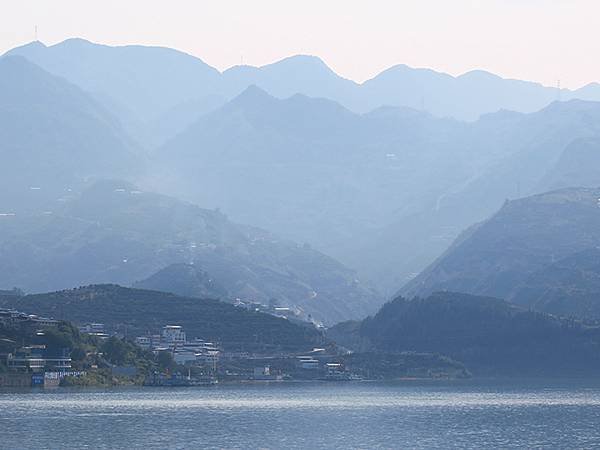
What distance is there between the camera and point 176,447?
584 feet

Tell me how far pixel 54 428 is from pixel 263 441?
26386 millimetres

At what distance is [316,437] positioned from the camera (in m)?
194

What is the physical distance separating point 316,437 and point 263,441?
28.9ft

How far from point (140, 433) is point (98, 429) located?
715 centimetres

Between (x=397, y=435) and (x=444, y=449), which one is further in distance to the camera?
(x=397, y=435)

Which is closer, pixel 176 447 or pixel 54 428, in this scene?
pixel 176 447

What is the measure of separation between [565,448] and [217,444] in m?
38.1

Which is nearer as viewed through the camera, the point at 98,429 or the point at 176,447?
the point at 176,447

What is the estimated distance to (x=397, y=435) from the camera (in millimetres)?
198375

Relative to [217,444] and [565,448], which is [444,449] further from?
[217,444]

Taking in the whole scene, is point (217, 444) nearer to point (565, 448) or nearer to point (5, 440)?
point (5, 440)

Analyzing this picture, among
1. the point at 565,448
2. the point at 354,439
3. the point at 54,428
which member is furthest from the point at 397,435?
the point at 54,428

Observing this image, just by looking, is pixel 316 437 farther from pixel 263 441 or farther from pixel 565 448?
pixel 565 448

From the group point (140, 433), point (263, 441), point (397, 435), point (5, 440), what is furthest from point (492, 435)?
point (5, 440)
